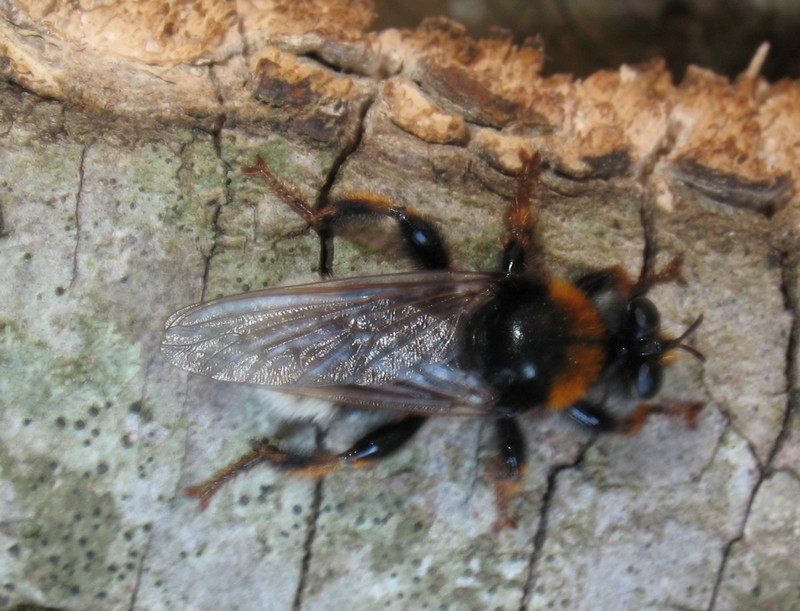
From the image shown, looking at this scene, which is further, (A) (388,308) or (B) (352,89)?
(A) (388,308)

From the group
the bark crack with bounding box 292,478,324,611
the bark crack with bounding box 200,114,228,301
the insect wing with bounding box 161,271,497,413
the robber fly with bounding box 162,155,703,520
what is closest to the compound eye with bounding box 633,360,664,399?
the robber fly with bounding box 162,155,703,520

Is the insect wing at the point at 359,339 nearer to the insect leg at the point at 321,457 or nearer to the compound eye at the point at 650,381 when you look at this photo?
the insect leg at the point at 321,457

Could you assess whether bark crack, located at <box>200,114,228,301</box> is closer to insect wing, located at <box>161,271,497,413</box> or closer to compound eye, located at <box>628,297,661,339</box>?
insect wing, located at <box>161,271,497,413</box>

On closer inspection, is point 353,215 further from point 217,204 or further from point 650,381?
point 650,381

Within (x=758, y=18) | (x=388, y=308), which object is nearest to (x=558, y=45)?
(x=758, y=18)

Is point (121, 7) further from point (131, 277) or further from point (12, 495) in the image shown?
point (12, 495)

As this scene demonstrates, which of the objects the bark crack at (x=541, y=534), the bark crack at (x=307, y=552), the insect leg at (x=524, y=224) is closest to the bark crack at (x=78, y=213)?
the bark crack at (x=307, y=552)
